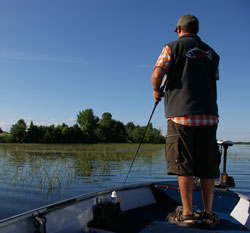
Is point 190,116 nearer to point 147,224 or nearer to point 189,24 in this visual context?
point 189,24

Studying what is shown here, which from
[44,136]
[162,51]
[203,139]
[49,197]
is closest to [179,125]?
[203,139]

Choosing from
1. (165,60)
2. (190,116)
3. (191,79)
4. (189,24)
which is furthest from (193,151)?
(189,24)

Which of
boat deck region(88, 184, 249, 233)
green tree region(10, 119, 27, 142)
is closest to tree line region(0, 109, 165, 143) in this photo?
green tree region(10, 119, 27, 142)

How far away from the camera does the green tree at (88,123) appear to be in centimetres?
8850

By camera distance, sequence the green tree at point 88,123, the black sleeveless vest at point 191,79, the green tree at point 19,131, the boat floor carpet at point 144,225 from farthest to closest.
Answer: the green tree at point 88,123
the green tree at point 19,131
the boat floor carpet at point 144,225
the black sleeveless vest at point 191,79

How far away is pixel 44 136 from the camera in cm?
7419

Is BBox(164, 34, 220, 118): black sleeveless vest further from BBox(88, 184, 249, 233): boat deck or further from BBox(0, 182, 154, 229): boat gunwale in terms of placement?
BBox(0, 182, 154, 229): boat gunwale

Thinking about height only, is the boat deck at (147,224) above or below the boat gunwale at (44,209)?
below

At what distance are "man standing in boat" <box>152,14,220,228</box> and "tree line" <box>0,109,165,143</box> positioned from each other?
74.1m

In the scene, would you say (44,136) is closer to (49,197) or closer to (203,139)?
(49,197)

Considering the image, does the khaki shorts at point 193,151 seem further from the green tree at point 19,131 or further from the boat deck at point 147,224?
the green tree at point 19,131

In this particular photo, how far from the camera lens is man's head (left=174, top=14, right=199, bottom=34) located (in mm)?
2836

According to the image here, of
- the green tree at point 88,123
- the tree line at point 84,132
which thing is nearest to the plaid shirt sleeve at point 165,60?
the tree line at point 84,132

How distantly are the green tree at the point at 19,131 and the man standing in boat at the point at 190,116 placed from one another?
76.3 metres
